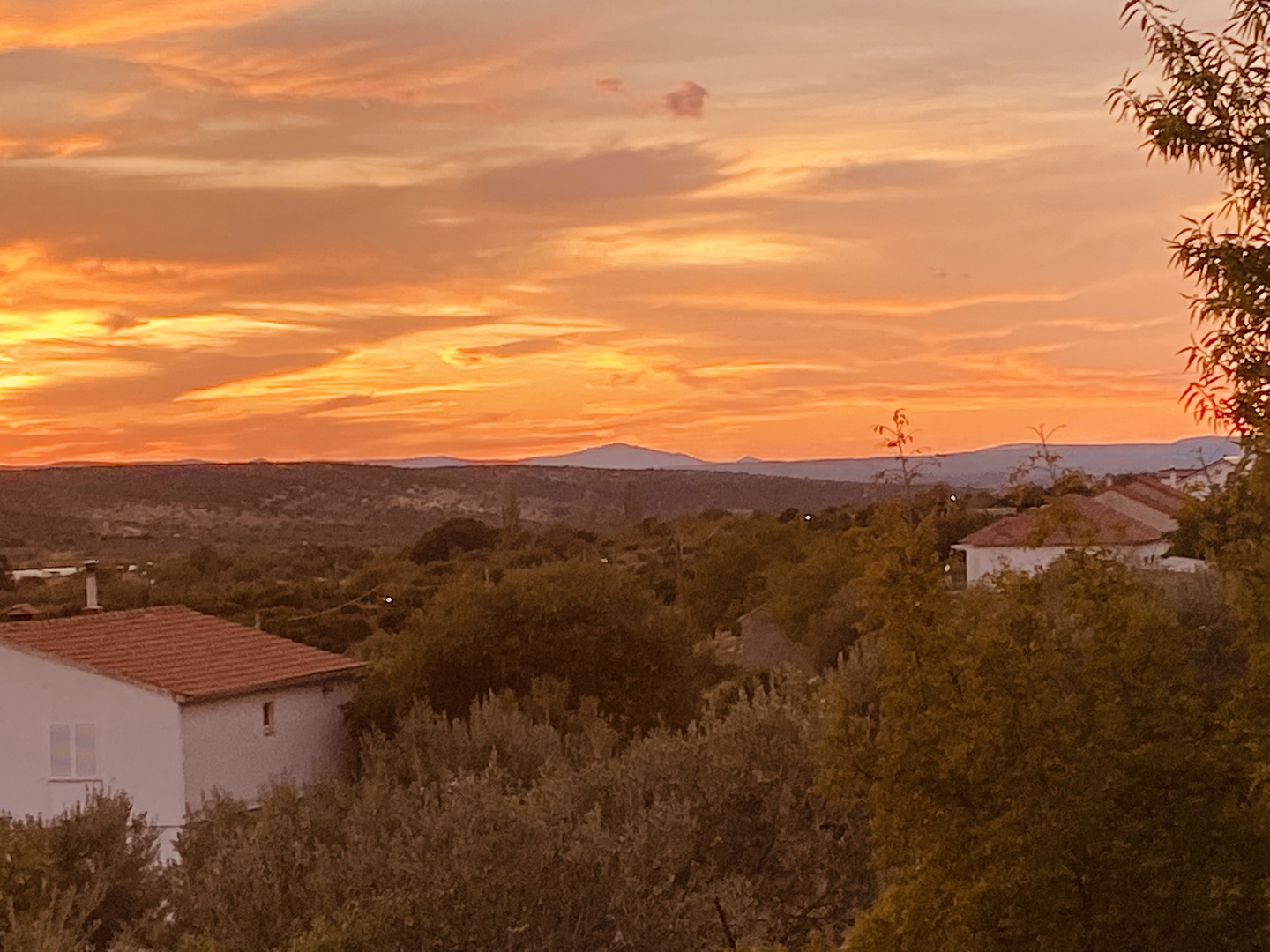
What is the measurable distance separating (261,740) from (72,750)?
3.12 meters

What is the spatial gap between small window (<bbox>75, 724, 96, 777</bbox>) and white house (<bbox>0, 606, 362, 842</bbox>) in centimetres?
2

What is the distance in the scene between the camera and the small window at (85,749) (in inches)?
1142

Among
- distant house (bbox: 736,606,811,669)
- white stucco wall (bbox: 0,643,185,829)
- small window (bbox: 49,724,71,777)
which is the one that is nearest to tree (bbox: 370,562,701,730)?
white stucco wall (bbox: 0,643,185,829)

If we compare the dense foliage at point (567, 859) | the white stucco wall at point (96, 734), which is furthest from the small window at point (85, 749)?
the dense foliage at point (567, 859)

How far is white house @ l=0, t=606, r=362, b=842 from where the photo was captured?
2842 cm

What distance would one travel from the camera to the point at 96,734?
29.0 m

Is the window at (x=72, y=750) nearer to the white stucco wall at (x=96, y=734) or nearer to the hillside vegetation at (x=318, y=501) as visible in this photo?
the white stucco wall at (x=96, y=734)

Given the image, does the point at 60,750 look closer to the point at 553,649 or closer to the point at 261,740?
the point at 261,740

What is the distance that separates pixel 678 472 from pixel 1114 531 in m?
165

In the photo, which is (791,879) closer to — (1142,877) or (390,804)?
(390,804)

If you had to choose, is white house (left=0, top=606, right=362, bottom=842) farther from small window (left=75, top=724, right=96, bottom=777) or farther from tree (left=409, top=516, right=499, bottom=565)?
tree (left=409, top=516, right=499, bottom=565)

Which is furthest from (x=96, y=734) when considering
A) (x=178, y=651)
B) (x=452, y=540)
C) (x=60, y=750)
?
(x=452, y=540)

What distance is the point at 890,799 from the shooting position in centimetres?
986

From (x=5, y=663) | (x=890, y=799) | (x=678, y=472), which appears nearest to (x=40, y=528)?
(x=678, y=472)
